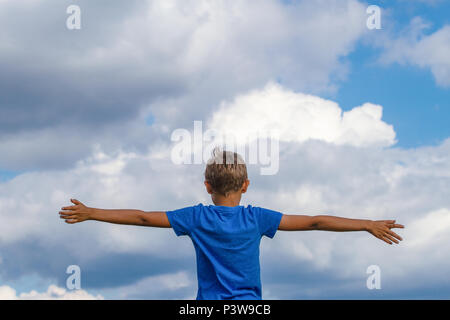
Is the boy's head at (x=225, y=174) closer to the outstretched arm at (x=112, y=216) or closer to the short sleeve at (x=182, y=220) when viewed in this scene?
the short sleeve at (x=182, y=220)

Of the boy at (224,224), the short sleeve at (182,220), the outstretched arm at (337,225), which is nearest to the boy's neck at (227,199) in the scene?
the boy at (224,224)

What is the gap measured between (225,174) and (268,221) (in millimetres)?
945

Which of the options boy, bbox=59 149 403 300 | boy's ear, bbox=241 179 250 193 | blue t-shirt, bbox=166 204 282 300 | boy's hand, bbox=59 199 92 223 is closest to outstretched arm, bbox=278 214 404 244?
boy, bbox=59 149 403 300

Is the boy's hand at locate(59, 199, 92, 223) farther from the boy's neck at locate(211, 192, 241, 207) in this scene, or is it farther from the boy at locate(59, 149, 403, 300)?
the boy's neck at locate(211, 192, 241, 207)

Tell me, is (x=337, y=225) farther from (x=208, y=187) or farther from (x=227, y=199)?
(x=208, y=187)

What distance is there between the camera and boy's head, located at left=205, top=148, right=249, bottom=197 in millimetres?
7535

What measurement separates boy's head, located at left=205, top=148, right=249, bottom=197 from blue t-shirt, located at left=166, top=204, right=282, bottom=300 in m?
0.28

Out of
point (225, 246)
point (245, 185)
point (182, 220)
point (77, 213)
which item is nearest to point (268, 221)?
point (245, 185)

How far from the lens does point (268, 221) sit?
7633 mm
